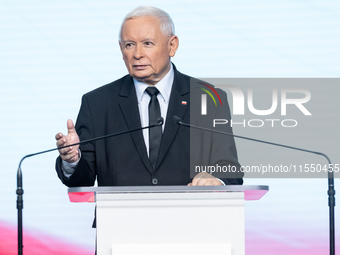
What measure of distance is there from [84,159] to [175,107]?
486 mm

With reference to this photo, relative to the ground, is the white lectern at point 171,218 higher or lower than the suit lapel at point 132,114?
lower

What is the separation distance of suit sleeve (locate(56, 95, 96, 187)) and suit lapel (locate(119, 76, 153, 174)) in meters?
0.17

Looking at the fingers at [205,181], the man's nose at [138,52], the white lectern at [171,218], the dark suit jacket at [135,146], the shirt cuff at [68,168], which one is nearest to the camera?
the white lectern at [171,218]

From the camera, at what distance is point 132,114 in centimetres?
241

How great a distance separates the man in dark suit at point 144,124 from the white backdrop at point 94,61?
876 mm

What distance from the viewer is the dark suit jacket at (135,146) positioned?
2.32 metres

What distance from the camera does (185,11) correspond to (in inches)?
138

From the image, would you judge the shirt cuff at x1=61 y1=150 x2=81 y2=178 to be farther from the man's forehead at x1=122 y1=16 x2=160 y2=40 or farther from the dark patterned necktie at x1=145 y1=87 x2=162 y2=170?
the man's forehead at x1=122 y1=16 x2=160 y2=40

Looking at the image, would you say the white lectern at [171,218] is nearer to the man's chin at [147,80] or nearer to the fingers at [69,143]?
the fingers at [69,143]

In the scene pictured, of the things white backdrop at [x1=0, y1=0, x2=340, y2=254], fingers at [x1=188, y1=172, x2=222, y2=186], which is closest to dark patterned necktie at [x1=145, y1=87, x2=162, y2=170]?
fingers at [x1=188, y1=172, x2=222, y2=186]

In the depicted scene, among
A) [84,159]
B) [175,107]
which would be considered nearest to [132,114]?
[175,107]

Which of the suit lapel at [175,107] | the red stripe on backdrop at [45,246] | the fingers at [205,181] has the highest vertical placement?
the suit lapel at [175,107]

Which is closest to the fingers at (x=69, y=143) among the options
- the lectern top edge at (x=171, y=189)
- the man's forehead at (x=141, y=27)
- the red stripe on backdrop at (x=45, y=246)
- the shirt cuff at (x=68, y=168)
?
the shirt cuff at (x=68, y=168)

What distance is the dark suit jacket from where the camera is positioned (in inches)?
91.5
